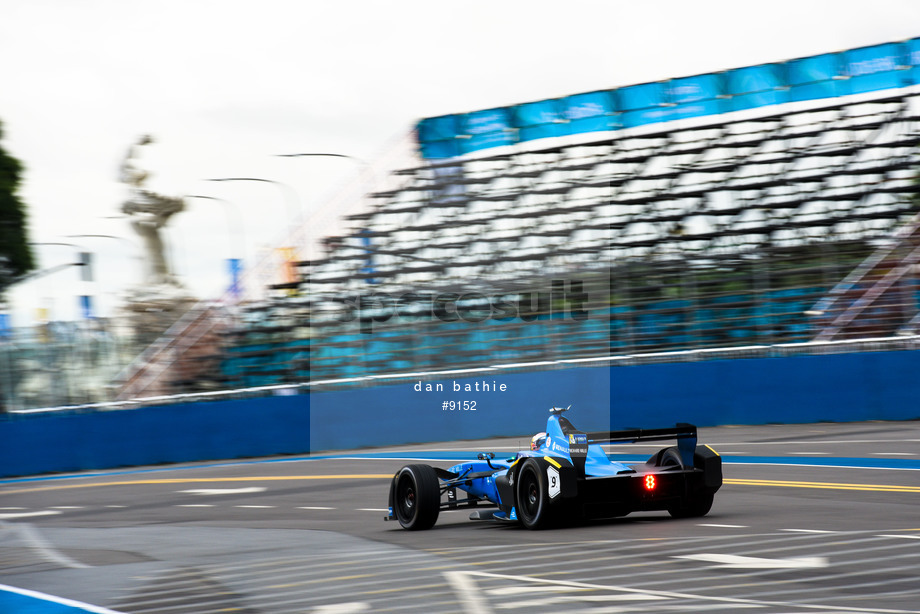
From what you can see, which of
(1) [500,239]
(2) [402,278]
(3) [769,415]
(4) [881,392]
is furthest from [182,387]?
(4) [881,392]

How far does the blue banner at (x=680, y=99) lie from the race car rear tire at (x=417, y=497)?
18.3 meters

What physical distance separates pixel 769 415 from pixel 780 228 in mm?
5262

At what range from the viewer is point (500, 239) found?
25.8m

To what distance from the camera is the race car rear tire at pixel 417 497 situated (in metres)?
9.48

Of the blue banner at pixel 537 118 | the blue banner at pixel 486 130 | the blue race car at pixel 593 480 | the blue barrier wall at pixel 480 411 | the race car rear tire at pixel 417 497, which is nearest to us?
the blue race car at pixel 593 480

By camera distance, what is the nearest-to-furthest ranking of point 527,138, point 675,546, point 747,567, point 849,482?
point 747,567 → point 675,546 → point 849,482 → point 527,138

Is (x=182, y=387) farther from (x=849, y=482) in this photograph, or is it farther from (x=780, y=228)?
(x=849, y=482)

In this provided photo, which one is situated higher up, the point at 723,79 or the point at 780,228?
the point at 723,79

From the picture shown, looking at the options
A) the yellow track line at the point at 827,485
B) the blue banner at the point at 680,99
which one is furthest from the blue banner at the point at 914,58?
the yellow track line at the point at 827,485

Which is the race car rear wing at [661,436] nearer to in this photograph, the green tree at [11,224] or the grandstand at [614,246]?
the grandstand at [614,246]

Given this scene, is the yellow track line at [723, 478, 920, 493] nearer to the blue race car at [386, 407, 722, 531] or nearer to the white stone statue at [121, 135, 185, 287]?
the blue race car at [386, 407, 722, 531]

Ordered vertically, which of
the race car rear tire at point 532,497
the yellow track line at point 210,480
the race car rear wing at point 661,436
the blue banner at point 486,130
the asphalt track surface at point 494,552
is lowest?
the yellow track line at point 210,480

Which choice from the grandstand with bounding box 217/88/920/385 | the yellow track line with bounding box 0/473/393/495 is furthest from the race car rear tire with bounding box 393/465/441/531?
the grandstand with bounding box 217/88/920/385

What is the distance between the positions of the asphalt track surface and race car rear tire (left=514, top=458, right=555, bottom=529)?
121 millimetres
